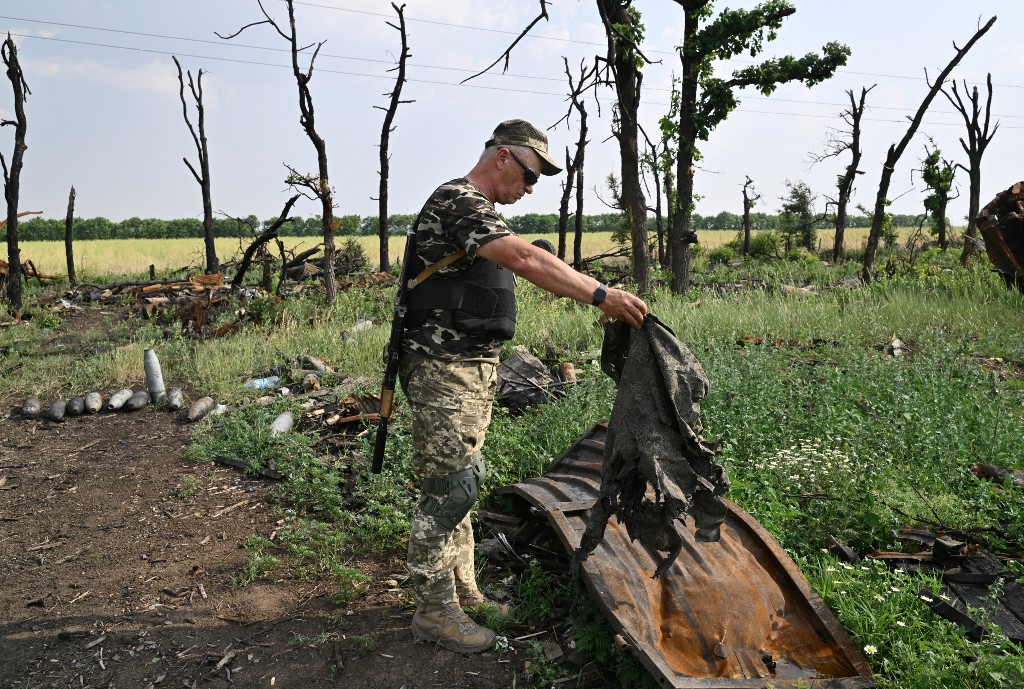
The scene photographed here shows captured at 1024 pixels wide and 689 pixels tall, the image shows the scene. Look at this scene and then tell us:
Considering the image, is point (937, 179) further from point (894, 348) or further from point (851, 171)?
point (894, 348)

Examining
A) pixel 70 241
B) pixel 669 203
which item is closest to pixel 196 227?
pixel 70 241

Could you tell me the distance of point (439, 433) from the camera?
11.4 feet

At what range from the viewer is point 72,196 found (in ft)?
77.0

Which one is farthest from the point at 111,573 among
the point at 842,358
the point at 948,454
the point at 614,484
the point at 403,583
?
the point at 842,358

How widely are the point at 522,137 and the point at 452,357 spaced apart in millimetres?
1080

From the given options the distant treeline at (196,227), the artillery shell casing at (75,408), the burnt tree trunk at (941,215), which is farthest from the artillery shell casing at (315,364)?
the distant treeline at (196,227)

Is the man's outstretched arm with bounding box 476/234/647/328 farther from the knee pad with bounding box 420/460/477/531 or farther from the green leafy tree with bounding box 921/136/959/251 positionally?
the green leafy tree with bounding box 921/136/959/251

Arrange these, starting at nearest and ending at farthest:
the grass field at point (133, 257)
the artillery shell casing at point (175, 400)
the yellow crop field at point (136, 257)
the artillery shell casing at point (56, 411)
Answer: the artillery shell casing at point (56, 411)
the artillery shell casing at point (175, 400)
the grass field at point (133, 257)
the yellow crop field at point (136, 257)

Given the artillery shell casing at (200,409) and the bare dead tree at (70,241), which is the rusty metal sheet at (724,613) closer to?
the artillery shell casing at (200,409)

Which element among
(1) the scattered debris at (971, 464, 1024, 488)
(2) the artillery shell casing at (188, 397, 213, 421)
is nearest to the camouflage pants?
(1) the scattered debris at (971, 464, 1024, 488)

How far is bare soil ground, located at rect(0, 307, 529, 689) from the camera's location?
3514mm

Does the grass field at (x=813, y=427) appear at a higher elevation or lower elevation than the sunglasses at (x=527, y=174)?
lower

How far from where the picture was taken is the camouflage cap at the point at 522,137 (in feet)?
11.3

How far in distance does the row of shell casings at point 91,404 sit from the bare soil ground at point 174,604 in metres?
1.82
